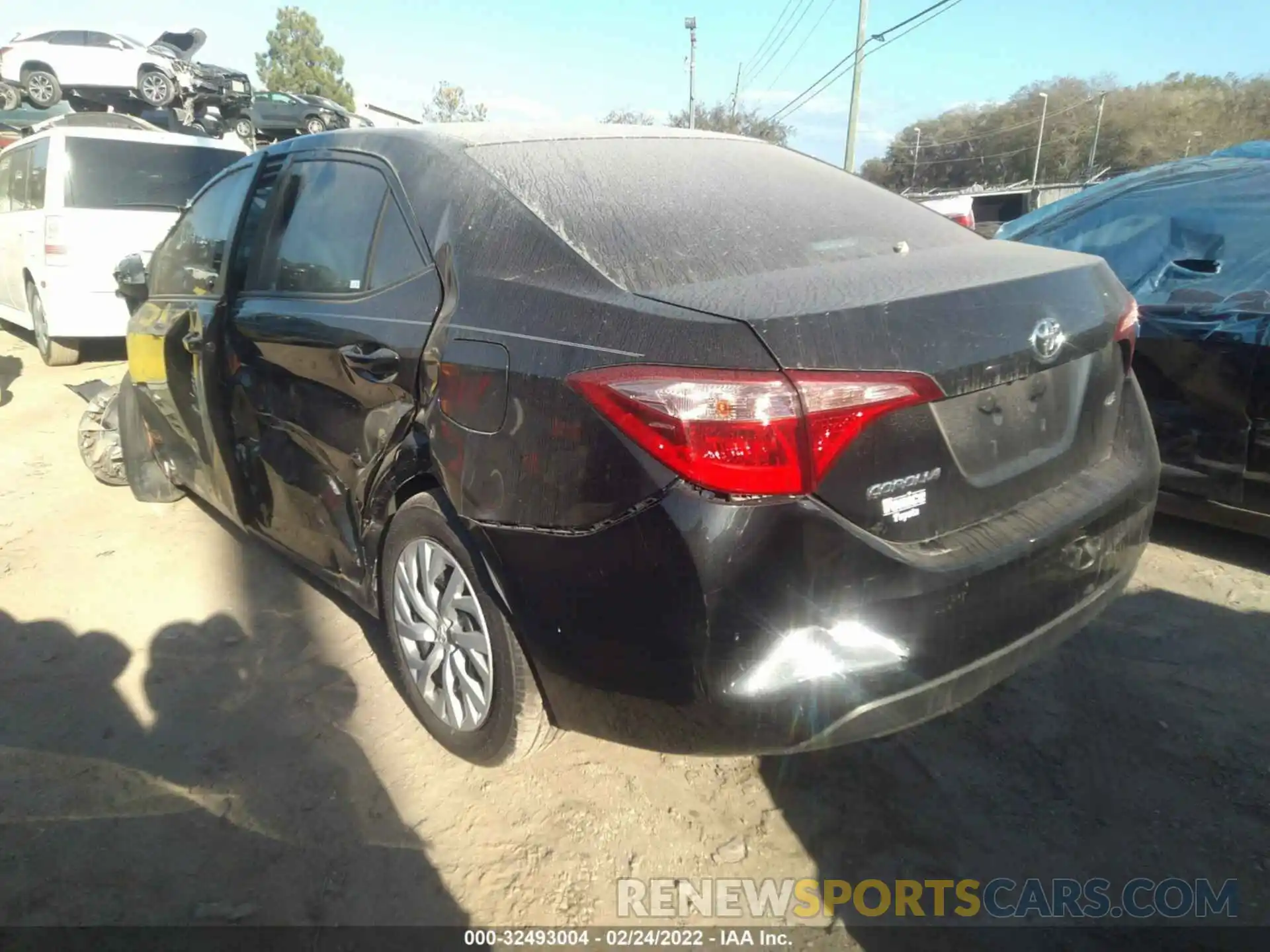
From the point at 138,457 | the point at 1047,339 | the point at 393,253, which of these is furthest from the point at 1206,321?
the point at 138,457

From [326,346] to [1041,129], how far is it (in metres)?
69.5

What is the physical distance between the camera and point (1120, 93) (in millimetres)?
65312

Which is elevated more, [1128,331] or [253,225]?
[253,225]

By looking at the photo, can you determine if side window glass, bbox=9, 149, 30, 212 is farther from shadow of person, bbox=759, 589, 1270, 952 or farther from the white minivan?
shadow of person, bbox=759, 589, 1270, 952

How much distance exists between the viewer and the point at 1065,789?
247 cm

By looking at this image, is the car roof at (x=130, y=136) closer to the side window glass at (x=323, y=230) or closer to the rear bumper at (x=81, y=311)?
the rear bumper at (x=81, y=311)

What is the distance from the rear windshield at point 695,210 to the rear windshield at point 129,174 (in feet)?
19.4

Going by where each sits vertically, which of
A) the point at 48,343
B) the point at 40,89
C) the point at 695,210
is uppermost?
the point at 40,89

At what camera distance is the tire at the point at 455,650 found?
2.29 meters

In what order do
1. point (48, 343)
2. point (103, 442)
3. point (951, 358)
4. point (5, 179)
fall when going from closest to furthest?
point (951, 358)
point (103, 442)
point (48, 343)
point (5, 179)

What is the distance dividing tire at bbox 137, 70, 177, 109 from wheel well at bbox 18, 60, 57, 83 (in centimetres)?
162

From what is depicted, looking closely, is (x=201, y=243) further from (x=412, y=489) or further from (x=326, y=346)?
(x=412, y=489)

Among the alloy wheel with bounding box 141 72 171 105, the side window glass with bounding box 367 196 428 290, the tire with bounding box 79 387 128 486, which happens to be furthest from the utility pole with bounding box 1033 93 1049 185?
the side window glass with bounding box 367 196 428 290

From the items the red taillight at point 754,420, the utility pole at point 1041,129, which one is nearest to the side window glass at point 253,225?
the red taillight at point 754,420
